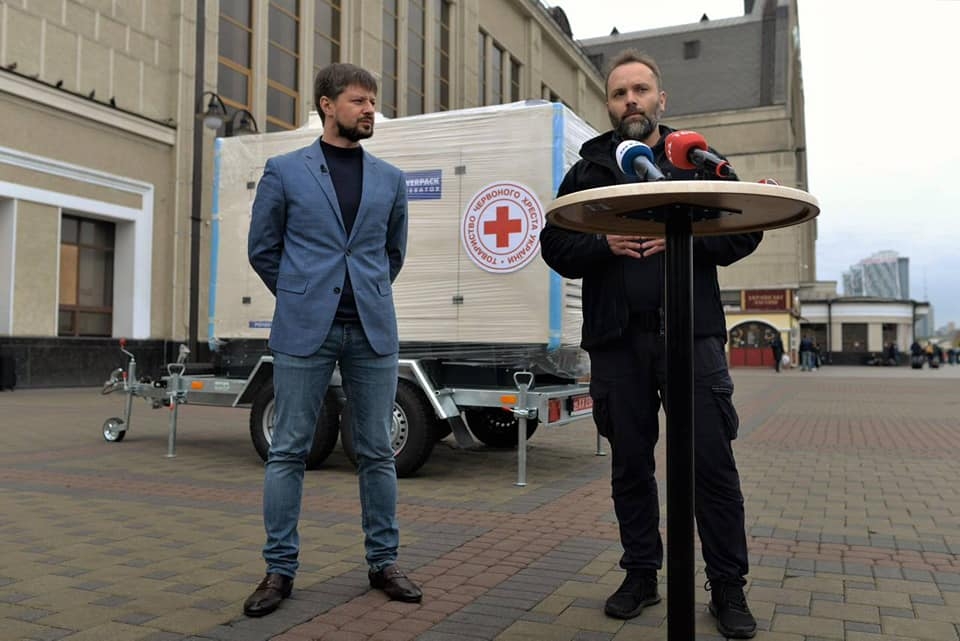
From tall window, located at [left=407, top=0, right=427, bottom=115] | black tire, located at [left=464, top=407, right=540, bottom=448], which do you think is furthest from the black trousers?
tall window, located at [left=407, top=0, right=427, bottom=115]

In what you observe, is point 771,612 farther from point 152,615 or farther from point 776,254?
point 776,254

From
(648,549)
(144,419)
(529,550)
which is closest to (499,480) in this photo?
(529,550)

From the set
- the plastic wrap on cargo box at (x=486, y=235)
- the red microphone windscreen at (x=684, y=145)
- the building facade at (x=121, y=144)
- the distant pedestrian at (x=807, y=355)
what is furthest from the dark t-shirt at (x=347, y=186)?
the distant pedestrian at (x=807, y=355)

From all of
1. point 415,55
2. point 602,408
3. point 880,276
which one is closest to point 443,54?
point 415,55

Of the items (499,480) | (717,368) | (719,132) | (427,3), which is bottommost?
(499,480)

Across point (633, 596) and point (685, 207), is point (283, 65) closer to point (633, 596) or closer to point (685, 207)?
point (633, 596)

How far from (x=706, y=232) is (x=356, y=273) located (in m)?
1.39

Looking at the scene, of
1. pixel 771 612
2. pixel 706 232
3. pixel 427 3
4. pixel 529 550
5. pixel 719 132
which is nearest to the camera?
pixel 706 232

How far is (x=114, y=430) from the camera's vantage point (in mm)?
8594

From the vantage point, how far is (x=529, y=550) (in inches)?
171

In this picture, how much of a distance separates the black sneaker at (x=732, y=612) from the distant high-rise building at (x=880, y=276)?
573 feet

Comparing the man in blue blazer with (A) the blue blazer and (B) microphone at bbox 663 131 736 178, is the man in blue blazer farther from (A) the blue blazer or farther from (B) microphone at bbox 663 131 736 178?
(B) microphone at bbox 663 131 736 178

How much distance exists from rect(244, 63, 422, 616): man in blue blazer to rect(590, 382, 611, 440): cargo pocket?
0.87 meters

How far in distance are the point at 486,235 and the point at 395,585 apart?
3797 millimetres
